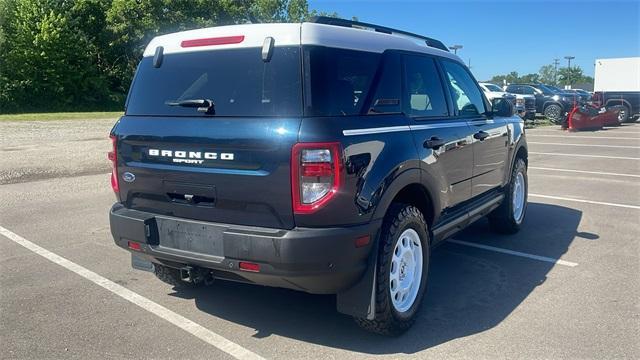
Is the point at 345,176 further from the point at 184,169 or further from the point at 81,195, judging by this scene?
the point at 81,195

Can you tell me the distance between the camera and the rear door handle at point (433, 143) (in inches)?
155

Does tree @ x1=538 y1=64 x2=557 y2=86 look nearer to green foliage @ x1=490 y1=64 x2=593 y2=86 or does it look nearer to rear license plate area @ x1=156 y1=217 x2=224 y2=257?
green foliage @ x1=490 y1=64 x2=593 y2=86

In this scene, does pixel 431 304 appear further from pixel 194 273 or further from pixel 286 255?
pixel 194 273

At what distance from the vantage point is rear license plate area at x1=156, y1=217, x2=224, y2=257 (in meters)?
3.31

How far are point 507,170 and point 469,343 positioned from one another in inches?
109

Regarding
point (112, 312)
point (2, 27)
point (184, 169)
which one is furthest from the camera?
point (2, 27)

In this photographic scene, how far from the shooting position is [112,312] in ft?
13.2

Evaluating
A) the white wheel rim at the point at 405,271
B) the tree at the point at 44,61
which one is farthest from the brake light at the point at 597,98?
the tree at the point at 44,61

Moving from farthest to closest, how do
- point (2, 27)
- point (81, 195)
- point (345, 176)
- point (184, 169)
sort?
point (2, 27) < point (81, 195) < point (184, 169) < point (345, 176)

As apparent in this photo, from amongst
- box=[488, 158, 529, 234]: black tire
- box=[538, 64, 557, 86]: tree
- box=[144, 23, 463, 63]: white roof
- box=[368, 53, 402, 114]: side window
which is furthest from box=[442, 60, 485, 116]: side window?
box=[538, 64, 557, 86]: tree

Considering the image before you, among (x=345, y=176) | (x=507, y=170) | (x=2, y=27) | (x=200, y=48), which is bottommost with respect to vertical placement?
(x=507, y=170)

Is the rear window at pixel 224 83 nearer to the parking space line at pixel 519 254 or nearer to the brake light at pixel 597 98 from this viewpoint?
the parking space line at pixel 519 254

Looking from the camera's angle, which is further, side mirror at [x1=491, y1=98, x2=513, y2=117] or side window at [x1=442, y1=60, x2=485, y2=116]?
side mirror at [x1=491, y1=98, x2=513, y2=117]

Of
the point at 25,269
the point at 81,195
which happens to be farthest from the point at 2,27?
the point at 25,269
